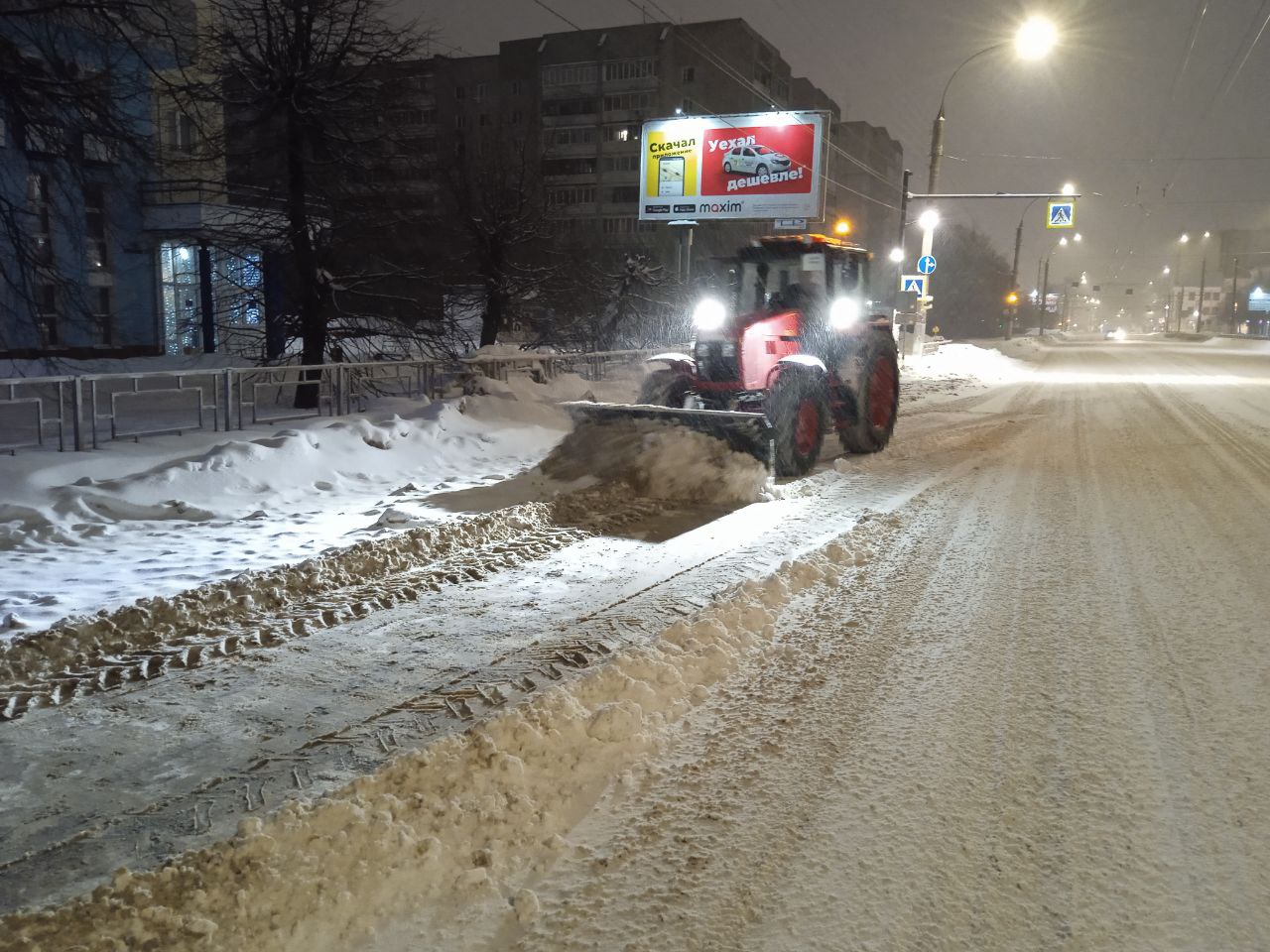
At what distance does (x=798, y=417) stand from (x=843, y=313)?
6.53 ft

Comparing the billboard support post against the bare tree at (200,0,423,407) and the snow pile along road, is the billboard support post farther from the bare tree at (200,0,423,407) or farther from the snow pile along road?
the snow pile along road

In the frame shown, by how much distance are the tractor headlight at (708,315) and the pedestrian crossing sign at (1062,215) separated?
77.0 ft

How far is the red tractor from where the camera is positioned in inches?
382

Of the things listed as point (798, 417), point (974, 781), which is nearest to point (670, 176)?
point (798, 417)

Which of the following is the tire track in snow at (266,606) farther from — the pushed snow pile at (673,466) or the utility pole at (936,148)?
the utility pole at (936,148)

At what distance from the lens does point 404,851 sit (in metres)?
3.06

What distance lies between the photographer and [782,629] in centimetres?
539

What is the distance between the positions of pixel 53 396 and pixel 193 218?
16.9 m

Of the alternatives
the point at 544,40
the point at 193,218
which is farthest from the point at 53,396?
the point at 544,40

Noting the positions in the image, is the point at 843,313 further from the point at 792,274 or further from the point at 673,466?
the point at 673,466

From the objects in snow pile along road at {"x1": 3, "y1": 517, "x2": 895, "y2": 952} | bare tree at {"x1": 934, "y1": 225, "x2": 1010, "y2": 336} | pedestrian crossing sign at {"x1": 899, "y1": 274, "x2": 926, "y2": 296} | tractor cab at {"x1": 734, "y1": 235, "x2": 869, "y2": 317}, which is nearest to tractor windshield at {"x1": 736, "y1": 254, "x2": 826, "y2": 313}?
tractor cab at {"x1": 734, "y1": 235, "x2": 869, "y2": 317}

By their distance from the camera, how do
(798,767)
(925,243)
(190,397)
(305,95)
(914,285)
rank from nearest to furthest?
(798,767) < (190,397) < (305,95) < (914,285) < (925,243)

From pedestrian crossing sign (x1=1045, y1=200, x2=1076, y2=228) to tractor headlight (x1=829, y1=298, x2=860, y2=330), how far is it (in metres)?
21.9

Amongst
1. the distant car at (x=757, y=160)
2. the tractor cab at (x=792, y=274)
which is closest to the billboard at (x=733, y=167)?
the distant car at (x=757, y=160)
